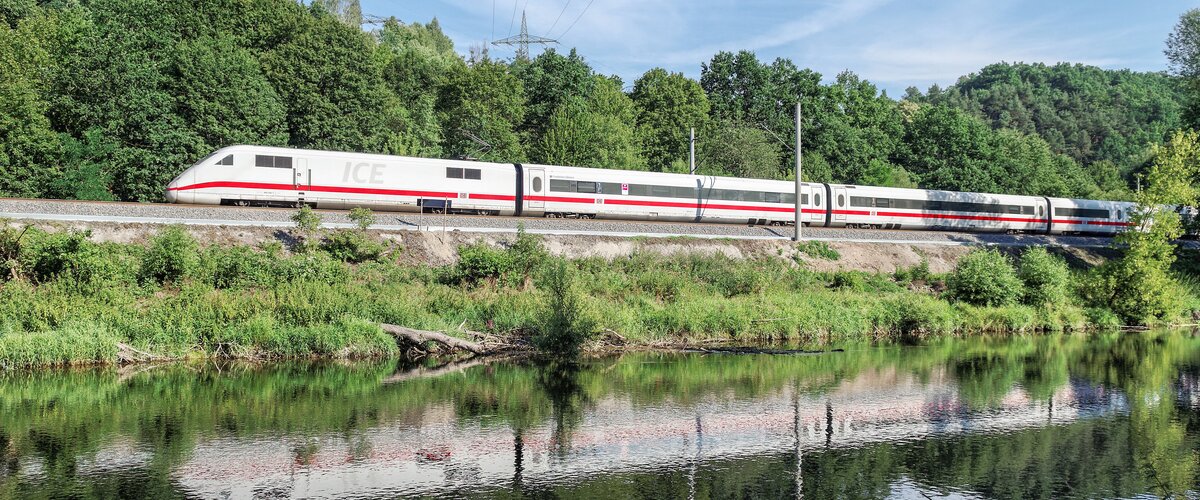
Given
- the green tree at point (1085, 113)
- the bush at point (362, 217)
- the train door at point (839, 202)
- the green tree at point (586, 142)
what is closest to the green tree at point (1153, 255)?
the train door at point (839, 202)

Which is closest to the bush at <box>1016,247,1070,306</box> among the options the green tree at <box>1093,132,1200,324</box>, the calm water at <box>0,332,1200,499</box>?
the green tree at <box>1093,132,1200,324</box>

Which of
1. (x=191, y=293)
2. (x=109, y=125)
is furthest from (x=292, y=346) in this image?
(x=109, y=125)

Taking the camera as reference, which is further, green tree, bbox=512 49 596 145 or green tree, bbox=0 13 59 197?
green tree, bbox=512 49 596 145

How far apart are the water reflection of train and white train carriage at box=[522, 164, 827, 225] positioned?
2410 centimetres

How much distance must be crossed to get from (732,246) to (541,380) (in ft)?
72.7

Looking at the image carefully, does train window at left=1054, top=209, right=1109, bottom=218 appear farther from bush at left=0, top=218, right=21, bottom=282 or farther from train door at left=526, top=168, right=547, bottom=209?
bush at left=0, top=218, right=21, bottom=282

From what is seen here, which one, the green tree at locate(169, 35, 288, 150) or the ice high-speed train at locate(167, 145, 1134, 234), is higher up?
the green tree at locate(169, 35, 288, 150)

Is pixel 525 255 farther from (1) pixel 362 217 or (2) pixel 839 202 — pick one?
(2) pixel 839 202

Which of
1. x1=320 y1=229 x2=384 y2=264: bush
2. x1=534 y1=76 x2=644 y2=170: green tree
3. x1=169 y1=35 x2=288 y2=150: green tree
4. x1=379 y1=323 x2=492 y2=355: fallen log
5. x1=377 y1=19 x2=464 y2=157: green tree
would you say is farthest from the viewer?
x1=377 y1=19 x2=464 y2=157: green tree

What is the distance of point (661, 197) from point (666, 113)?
43.7 m

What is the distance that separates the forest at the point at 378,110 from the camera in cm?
5081

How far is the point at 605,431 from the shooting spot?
1795 cm

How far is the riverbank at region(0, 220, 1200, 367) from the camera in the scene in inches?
1046

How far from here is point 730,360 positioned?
1117 inches
